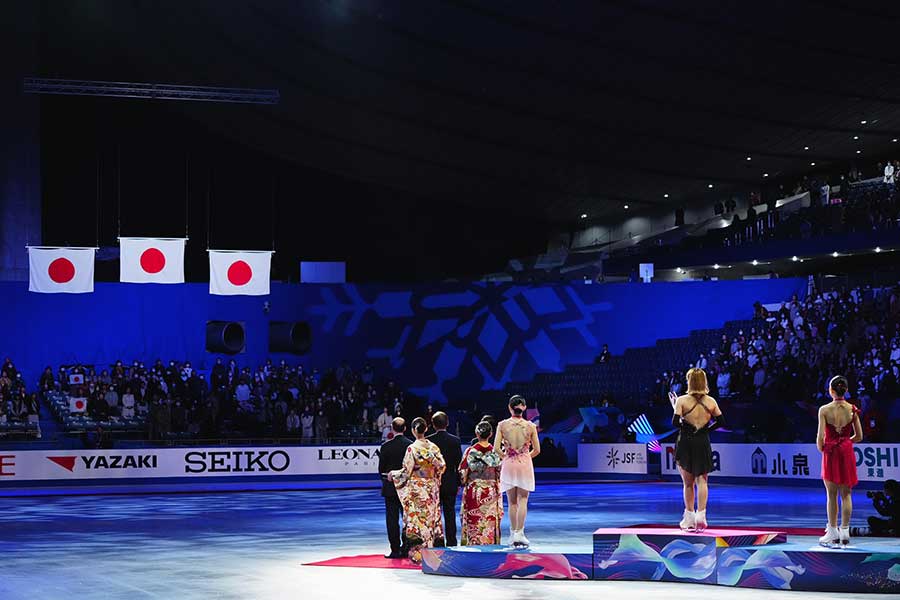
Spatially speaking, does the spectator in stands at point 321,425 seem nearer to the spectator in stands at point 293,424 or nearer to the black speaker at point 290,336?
the spectator in stands at point 293,424

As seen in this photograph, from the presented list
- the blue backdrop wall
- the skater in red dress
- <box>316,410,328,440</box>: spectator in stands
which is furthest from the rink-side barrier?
the skater in red dress

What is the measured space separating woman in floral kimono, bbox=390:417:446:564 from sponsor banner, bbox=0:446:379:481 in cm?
1982

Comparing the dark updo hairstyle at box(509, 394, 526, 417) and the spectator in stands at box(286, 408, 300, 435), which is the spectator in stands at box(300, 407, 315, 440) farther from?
the dark updo hairstyle at box(509, 394, 526, 417)

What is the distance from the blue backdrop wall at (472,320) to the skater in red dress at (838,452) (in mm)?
29814

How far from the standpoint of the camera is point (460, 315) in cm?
4400

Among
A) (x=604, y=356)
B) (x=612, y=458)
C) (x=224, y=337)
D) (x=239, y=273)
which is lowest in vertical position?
(x=612, y=458)

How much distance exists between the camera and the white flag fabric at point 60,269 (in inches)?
1352

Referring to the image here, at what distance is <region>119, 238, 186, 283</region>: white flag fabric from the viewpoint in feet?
112

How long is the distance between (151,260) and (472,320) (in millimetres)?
13142

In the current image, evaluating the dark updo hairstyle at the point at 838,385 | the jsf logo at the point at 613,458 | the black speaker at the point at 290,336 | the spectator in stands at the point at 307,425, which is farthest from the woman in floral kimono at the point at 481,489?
the black speaker at the point at 290,336

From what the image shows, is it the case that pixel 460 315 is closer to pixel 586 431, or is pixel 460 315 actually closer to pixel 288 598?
pixel 586 431

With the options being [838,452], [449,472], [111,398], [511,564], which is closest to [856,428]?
[838,452]

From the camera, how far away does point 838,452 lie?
13.0m

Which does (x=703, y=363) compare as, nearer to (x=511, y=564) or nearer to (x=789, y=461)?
(x=789, y=461)
